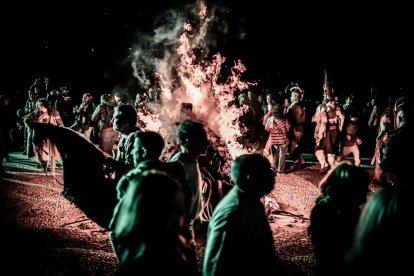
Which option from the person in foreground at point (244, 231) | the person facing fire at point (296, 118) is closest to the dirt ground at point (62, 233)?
the person in foreground at point (244, 231)

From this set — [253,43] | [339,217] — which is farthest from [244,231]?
[253,43]

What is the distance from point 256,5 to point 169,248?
25.2 m

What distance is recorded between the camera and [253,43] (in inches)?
1069

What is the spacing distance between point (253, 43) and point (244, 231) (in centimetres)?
2597

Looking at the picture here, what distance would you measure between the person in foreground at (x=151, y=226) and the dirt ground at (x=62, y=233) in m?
2.58

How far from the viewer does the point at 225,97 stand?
7.74 m

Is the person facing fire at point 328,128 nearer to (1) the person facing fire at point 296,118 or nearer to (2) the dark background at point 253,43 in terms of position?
(1) the person facing fire at point 296,118

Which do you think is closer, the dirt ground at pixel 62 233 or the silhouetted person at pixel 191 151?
the silhouetted person at pixel 191 151

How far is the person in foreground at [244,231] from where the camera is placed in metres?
2.52

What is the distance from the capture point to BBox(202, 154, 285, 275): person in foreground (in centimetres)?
252

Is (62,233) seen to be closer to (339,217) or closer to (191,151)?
(191,151)

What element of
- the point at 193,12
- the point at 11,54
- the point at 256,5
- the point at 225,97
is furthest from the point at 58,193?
the point at 256,5

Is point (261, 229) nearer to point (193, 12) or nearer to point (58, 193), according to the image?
point (58, 193)

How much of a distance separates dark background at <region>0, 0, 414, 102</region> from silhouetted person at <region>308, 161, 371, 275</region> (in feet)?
59.2
